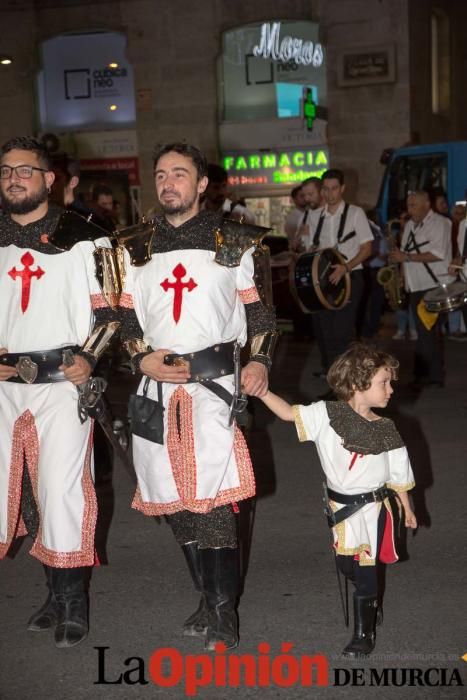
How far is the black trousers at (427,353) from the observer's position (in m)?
9.85

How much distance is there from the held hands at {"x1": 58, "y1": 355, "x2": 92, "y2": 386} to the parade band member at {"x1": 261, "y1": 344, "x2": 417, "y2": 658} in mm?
727

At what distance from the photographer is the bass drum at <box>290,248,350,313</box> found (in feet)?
30.6

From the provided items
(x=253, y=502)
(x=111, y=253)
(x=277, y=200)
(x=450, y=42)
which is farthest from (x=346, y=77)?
(x=111, y=253)

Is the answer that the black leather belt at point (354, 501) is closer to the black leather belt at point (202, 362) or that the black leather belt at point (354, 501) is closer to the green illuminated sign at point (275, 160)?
the black leather belt at point (202, 362)

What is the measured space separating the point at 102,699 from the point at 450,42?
24784 millimetres

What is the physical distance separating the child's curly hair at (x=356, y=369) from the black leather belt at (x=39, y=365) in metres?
1.11

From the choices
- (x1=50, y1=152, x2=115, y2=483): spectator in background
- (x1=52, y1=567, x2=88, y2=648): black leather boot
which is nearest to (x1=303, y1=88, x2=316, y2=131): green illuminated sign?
(x1=50, y1=152, x2=115, y2=483): spectator in background

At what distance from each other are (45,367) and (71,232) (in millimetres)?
558

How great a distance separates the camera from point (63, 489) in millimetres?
4082

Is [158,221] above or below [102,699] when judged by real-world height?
above

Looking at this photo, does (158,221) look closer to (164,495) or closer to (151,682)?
(164,495)

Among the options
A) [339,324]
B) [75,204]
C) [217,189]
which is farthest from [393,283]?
[75,204]

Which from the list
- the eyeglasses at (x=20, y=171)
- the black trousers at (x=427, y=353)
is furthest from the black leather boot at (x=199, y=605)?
the black trousers at (x=427, y=353)

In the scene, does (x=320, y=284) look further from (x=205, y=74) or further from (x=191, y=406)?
(x=205, y=74)
